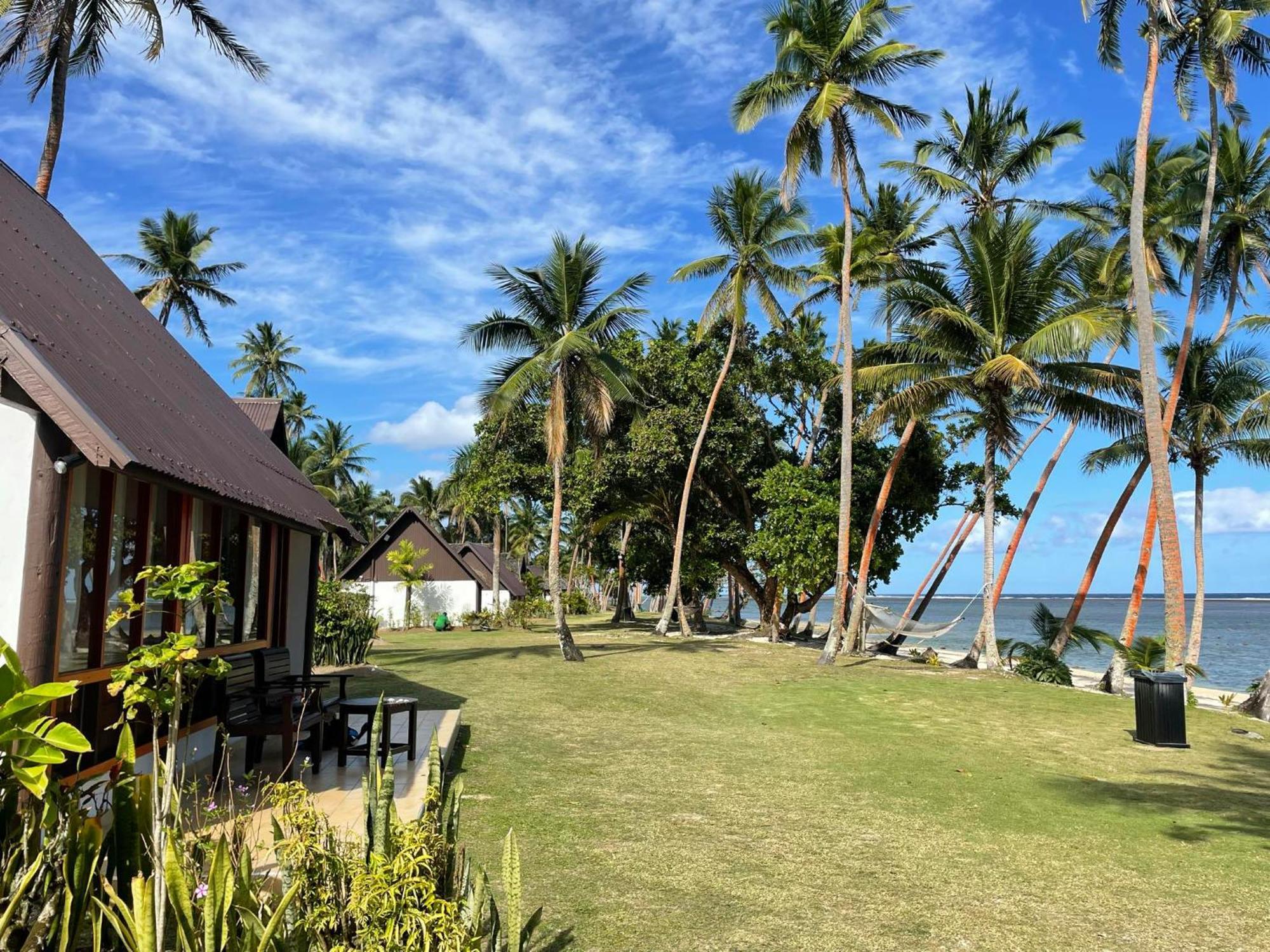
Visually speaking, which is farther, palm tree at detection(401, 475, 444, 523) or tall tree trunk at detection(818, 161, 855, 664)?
palm tree at detection(401, 475, 444, 523)

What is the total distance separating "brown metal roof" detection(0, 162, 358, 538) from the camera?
13.9 ft

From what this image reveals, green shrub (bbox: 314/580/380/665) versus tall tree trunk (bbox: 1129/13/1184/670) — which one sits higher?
tall tree trunk (bbox: 1129/13/1184/670)

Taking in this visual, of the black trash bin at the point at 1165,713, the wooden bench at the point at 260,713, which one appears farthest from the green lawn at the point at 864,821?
the wooden bench at the point at 260,713

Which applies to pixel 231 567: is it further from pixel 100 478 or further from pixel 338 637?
pixel 338 637

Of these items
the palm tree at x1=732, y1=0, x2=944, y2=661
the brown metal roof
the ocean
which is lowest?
the ocean

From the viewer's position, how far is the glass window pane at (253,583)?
933 centimetres

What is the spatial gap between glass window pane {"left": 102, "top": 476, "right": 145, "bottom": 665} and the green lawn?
9.04ft

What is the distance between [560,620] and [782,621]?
11.9m

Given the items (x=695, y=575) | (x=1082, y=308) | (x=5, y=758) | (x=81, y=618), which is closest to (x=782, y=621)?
(x=695, y=575)

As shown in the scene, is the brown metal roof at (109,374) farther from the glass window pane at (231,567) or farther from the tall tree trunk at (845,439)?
the tall tree trunk at (845,439)

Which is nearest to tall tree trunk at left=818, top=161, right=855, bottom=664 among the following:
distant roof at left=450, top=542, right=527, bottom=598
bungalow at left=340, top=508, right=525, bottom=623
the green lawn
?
the green lawn

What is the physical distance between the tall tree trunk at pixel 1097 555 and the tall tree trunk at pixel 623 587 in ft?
58.8

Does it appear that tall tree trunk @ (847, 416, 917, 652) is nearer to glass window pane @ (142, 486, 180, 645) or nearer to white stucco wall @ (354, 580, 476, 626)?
glass window pane @ (142, 486, 180, 645)

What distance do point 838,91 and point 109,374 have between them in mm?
17076
